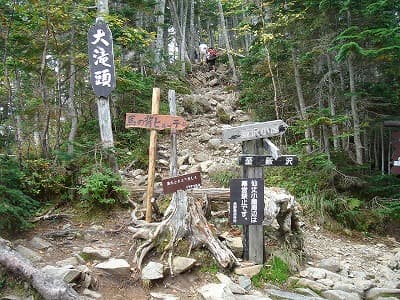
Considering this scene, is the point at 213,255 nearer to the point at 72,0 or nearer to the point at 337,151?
the point at 337,151

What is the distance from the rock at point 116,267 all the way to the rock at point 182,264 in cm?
66

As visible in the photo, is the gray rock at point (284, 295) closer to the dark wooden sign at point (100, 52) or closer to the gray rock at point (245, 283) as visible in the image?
the gray rock at point (245, 283)

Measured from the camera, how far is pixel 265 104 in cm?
1216

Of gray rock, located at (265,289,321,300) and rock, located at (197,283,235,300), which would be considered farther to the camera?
gray rock, located at (265,289,321,300)

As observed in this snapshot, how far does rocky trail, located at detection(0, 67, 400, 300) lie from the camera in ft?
16.1

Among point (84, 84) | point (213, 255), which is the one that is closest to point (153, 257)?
point (213, 255)

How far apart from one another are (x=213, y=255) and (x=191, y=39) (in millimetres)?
24098

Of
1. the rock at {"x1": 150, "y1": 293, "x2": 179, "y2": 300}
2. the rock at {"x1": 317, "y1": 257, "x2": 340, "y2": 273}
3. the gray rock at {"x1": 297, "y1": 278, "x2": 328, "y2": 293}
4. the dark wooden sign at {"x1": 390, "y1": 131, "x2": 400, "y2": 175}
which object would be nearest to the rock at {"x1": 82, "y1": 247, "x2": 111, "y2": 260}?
the rock at {"x1": 150, "y1": 293, "x2": 179, "y2": 300}

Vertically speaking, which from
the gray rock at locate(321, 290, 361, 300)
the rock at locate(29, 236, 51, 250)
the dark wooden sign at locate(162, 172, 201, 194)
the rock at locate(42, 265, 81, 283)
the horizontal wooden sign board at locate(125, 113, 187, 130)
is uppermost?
the horizontal wooden sign board at locate(125, 113, 187, 130)

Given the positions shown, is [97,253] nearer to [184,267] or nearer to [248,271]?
[184,267]

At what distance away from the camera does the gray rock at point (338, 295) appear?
5.30 meters

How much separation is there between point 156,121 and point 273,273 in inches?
121

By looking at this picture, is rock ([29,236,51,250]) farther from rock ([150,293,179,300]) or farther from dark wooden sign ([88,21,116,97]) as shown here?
dark wooden sign ([88,21,116,97])

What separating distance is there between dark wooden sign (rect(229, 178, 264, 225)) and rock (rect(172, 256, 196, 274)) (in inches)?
35.8
